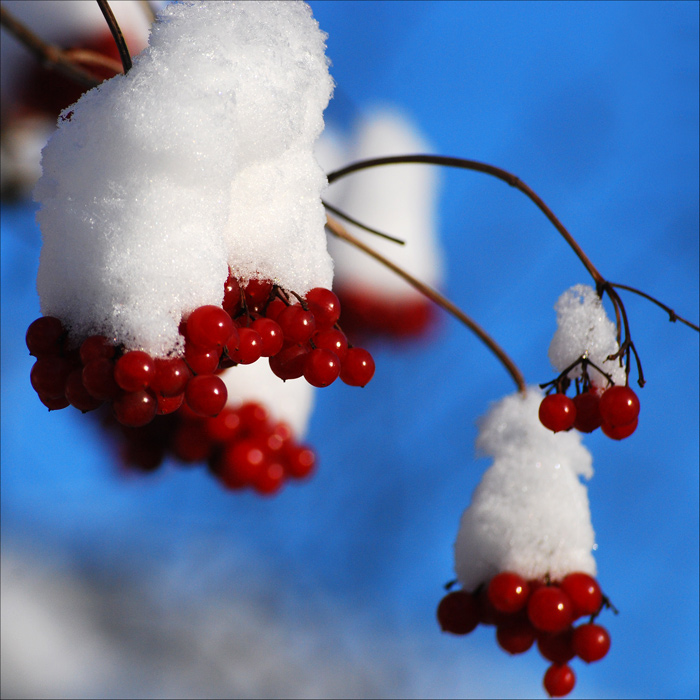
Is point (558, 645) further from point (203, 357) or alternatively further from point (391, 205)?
point (391, 205)

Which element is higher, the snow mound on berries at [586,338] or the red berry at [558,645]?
the snow mound on berries at [586,338]

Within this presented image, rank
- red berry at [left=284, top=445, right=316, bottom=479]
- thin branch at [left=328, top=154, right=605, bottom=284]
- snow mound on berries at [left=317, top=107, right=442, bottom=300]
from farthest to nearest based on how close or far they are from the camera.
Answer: snow mound on berries at [left=317, top=107, right=442, bottom=300] → red berry at [left=284, top=445, right=316, bottom=479] → thin branch at [left=328, top=154, right=605, bottom=284]

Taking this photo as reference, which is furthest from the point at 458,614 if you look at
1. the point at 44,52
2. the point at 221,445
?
the point at 44,52

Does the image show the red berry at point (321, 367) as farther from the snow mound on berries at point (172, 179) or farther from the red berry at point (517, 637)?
the red berry at point (517, 637)

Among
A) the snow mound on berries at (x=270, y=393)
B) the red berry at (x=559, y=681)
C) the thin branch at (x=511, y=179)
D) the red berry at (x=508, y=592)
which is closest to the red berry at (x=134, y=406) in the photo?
the thin branch at (x=511, y=179)

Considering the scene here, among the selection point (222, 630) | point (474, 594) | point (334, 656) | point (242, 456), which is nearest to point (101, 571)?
point (222, 630)

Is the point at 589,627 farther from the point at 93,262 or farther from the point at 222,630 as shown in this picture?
the point at 222,630

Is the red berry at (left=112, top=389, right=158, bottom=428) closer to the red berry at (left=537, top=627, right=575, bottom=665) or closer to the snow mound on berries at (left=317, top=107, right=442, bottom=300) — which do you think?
the red berry at (left=537, top=627, right=575, bottom=665)

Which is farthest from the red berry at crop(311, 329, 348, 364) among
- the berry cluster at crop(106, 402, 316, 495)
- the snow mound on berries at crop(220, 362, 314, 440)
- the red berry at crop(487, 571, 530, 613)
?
the snow mound on berries at crop(220, 362, 314, 440)
